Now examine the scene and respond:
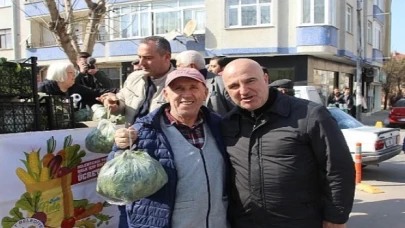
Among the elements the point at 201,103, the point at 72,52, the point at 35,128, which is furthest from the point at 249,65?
the point at 72,52

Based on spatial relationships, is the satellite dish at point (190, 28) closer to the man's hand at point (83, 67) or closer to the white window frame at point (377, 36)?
the white window frame at point (377, 36)

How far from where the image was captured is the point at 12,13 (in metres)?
27.8

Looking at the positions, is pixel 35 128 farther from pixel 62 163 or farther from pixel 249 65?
pixel 249 65

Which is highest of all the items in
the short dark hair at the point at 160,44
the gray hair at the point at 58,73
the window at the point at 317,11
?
the window at the point at 317,11

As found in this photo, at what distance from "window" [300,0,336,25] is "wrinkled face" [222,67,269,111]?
18.0 m

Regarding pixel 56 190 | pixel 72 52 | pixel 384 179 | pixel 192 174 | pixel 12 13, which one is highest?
pixel 12 13

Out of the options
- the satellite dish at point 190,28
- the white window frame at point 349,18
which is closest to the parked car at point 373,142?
the satellite dish at point 190,28

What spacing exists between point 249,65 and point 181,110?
0.45 m

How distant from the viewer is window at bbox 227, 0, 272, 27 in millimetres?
19953

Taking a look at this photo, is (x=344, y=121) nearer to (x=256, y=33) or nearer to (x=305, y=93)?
(x=305, y=93)

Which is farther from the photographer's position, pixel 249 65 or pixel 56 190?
pixel 56 190

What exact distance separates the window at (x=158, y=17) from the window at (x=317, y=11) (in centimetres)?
497

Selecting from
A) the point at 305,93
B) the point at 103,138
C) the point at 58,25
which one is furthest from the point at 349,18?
the point at 103,138

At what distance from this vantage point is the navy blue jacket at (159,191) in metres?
2.27
